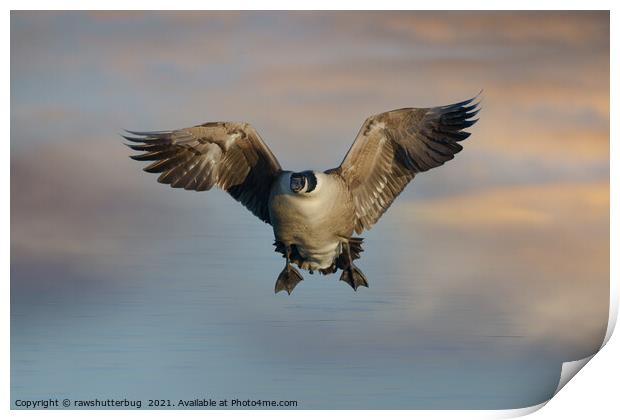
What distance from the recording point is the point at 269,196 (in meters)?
7.85

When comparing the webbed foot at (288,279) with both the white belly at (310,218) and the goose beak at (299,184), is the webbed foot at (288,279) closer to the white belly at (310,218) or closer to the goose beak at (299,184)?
the white belly at (310,218)

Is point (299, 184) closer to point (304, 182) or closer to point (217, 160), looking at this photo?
point (304, 182)

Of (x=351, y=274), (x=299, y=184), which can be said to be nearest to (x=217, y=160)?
(x=299, y=184)

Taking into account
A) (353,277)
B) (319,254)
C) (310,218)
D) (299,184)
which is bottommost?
(353,277)

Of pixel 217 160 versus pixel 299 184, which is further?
pixel 217 160

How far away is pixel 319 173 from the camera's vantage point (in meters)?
7.61

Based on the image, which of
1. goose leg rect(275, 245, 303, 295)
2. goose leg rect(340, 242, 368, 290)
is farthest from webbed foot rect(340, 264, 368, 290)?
goose leg rect(275, 245, 303, 295)

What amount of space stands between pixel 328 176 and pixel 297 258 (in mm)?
523

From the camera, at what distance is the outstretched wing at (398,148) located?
7770 mm

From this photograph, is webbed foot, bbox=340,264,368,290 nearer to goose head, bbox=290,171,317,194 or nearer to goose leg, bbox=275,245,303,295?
goose leg, bbox=275,245,303,295

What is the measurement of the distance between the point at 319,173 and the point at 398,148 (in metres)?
0.51

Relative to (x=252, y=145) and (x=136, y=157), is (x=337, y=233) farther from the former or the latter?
(x=136, y=157)

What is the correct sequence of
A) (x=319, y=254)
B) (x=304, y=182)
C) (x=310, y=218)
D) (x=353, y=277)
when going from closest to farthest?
(x=304, y=182) → (x=310, y=218) → (x=319, y=254) → (x=353, y=277)

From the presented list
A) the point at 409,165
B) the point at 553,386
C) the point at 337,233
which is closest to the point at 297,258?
the point at 337,233
